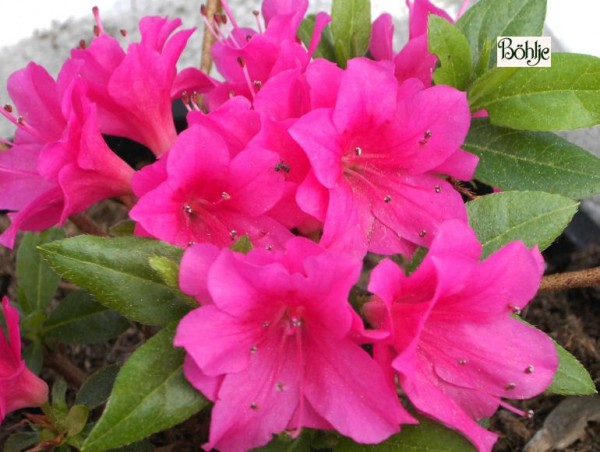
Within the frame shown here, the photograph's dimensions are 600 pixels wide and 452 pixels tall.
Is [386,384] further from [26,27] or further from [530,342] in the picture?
[26,27]

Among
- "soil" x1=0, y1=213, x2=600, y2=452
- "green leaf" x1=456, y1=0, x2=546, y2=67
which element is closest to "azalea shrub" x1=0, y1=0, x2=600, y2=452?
"green leaf" x1=456, y1=0, x2=546, y2=67

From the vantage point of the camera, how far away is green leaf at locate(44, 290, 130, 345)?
54.3 inches

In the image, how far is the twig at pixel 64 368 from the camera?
4.68ft

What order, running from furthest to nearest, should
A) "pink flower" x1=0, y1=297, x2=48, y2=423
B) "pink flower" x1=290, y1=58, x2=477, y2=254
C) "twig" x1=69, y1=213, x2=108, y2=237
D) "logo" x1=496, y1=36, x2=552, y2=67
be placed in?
"twig" x1=69, y1=213, x2=108, y2=237 < "logo" x1=496, y1=36, x2=552, y2=67 < "pink flower" x1=0, y1=297, x2=48, y2=423 < "pink flower" x1=290, y1=58, x2=477, y2=254

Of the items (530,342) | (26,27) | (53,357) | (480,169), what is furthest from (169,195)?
(26,27)

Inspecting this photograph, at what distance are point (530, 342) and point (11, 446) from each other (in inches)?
28.1

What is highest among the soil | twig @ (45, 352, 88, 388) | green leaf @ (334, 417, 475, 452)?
green leaf @ (334, 417, 475, 452)

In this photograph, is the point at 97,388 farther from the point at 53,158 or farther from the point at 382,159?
the point at 382,159

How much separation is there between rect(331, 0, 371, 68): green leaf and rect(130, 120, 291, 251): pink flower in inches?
16.2

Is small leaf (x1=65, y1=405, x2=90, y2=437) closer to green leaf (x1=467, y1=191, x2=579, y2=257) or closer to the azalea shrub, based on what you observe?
the azalea shrub

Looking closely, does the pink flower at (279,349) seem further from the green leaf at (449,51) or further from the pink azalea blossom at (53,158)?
the green leaf at (449,51)

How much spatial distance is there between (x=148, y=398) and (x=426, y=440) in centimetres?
32

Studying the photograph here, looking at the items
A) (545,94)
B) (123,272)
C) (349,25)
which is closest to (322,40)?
(349,25)

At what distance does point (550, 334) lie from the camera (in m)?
1.68
